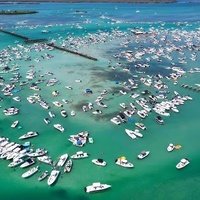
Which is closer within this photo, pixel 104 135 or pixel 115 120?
pixel 104 135

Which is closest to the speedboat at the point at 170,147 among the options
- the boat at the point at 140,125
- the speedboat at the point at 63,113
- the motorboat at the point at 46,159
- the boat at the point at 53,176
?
the boat at the point at 140,125

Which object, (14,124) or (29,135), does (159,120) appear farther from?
(14,124)

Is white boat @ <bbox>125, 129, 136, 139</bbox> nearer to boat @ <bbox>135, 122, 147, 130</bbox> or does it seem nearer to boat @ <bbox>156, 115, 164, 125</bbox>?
boat @ <bbox>135, 122, 147, 130</bbox>

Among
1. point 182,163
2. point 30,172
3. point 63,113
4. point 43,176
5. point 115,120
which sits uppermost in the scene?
point 63,113

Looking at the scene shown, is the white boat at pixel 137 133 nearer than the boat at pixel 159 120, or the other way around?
the white boat at pixel 137 133

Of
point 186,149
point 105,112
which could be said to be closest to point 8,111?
point 105,112

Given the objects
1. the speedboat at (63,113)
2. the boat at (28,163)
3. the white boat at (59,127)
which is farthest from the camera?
the speedboat at (63,113)

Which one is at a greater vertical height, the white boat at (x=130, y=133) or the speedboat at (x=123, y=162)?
the white boat at (x=130, y=133)

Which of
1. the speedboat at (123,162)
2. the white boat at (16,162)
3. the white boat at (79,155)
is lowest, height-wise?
the speedboat at (123,162)

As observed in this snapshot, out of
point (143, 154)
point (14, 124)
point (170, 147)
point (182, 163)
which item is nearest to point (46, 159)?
point (14, 124)

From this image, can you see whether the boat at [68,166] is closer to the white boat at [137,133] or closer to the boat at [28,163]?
the boat at [28,163]

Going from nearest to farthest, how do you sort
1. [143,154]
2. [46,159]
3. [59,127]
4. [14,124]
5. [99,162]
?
1. [99,162]
2. [46,159]
3. [143,154]
4. [59,127]
5. [14,124]
